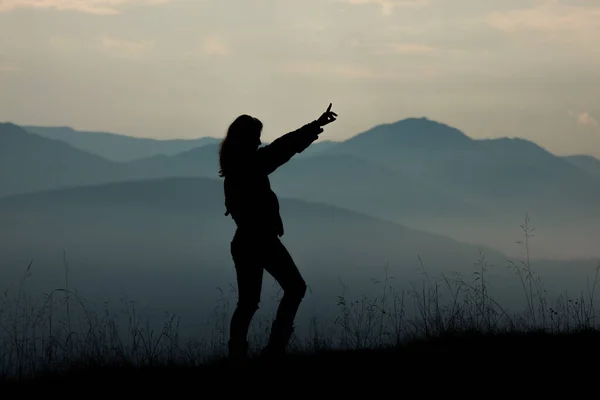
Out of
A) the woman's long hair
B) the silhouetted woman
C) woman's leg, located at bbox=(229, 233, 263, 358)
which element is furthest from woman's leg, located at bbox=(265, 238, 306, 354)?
the woman's long hair

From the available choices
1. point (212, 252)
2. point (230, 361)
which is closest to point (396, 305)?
point (230, 361)

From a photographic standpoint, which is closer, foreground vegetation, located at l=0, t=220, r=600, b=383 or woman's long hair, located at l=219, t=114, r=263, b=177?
woman's long hair, located at l=219, t=114, r=263, b=177

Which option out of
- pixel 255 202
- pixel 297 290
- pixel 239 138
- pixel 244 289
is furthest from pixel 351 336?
pixel 239 138

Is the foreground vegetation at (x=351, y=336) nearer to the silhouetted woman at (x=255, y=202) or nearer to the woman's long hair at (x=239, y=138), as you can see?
the silhouetted woman at (x=255, y=202)

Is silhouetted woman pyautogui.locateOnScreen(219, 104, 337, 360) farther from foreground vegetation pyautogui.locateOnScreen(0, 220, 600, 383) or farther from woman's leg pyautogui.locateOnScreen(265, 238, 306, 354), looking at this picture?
foreground vegetation pyautogui.locateOnScreen(0, 220, 600, 383)

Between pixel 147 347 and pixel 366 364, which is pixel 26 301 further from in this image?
pixel 366 364

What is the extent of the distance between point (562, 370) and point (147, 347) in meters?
4.04

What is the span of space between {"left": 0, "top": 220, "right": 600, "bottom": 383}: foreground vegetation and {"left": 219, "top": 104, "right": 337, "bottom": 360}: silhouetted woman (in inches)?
34.5

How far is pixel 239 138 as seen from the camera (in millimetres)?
7973

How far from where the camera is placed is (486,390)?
7.55m

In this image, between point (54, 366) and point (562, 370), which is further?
point (54, 366)

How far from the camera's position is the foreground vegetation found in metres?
8.75

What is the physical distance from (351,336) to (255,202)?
2.65 metres

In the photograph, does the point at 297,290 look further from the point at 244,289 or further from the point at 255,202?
the point at 255,202
